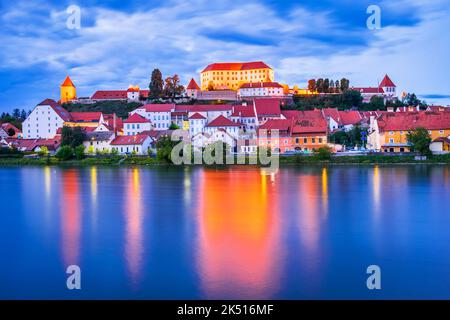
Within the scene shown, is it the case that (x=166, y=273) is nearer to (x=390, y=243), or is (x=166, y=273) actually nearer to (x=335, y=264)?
(x=335, y=264)

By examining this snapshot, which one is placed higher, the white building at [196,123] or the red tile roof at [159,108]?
the red tile roof at [159,108]

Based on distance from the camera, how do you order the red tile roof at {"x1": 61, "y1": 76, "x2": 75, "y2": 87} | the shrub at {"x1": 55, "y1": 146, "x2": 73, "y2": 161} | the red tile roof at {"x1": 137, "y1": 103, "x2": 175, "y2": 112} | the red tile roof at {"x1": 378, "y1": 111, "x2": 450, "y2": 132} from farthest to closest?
the red tile roof at {"x1": 61, "y1": 76, "x2": 75, "y2": 87}
the red tile roof at {"x1": 137, "y1": 103, "x2": 175, "y2": 112}
the shrub at {"x1": 55, "y1": 146, "x2": 73, "y2": 161}
the red tile roof at {"x1": 378, "y1": 111, "x2": 450, "y2": 132}

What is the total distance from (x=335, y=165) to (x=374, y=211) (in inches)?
612

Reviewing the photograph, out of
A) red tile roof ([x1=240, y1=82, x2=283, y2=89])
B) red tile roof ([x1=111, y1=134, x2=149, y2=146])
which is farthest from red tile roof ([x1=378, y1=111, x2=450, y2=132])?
red tile roof ([x1=240, y1=82, x2=283, y2=89])

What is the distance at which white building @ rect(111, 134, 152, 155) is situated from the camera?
3772 centimetres

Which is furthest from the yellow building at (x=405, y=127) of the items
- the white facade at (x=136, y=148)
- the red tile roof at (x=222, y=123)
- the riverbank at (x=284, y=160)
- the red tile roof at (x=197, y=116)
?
the white facade at (x=136, y=148)

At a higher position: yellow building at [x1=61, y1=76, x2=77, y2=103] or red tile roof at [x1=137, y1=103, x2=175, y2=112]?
yellow building at [x1=61, y1=76, x2=77, y2=103]

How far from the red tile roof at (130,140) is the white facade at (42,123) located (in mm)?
9009

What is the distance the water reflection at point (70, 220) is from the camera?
34.8 feet

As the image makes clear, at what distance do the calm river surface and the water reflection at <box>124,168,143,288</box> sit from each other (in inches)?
1.6

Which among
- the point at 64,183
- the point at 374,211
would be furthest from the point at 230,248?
the point at 64,183

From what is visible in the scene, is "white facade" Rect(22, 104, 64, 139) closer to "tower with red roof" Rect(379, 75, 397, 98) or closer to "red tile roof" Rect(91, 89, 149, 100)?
"red tile roof" Rect(91, 89, 149, 100)

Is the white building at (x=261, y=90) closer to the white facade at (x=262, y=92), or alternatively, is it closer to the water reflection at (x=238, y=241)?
the white facade at (x=262, y=92)
